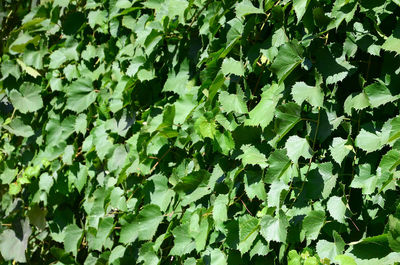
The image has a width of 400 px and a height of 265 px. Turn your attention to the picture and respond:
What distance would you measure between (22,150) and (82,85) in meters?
0.79

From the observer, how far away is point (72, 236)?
2.71 metres

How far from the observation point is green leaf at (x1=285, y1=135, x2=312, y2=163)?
165 centimetres

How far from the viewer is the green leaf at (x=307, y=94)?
1608 mm

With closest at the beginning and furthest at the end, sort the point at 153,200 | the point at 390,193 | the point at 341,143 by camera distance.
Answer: the point at 390,193 → the point at 341,143 → the point at 153,200

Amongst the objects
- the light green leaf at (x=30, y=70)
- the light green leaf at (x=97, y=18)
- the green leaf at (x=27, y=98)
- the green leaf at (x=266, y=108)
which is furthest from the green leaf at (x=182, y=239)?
the light green leaf at (x=30, y=70)

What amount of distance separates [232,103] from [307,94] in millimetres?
332

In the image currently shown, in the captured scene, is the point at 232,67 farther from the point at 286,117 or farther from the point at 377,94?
the point at 377,94

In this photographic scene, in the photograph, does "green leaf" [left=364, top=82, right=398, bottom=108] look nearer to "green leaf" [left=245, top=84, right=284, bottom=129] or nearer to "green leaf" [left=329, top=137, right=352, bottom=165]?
"green leaf" [left=329, top=137, right=352, bottom=165]

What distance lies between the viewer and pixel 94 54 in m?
2.74

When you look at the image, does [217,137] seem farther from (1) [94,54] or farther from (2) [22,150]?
(2) [22,150]

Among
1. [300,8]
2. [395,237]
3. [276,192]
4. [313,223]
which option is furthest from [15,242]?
[395,237]

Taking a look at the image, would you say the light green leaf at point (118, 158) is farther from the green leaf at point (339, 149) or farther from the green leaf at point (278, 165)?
the green leaf at point (339, 149)

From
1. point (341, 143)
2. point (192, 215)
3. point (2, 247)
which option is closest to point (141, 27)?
point (192, 215)

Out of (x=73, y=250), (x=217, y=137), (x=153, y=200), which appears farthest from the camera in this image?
(x=73, y=250)
